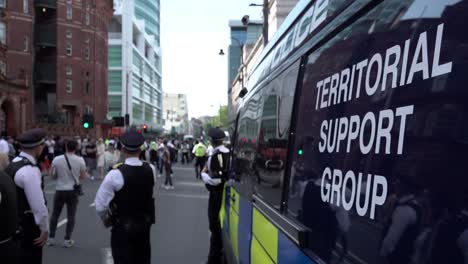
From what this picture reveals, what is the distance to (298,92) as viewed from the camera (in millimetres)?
2902

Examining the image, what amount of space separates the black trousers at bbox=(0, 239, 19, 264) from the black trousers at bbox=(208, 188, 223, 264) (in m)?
3.21

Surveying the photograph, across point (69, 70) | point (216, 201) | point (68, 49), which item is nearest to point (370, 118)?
point (216, 201)

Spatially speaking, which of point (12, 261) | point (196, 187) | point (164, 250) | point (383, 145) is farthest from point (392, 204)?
point (196, 187)

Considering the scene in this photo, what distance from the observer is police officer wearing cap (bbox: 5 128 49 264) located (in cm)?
460

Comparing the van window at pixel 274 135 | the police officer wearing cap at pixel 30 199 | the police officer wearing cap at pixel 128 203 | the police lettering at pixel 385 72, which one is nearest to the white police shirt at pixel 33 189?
the police officer wearing cap at pixel 30 199

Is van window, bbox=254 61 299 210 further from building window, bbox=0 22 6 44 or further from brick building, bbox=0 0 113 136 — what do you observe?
brick building, bbox=0 0 113 136

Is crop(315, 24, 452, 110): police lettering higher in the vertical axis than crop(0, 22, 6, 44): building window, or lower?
lower

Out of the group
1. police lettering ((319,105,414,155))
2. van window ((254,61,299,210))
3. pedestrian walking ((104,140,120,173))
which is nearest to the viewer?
police lettering ((319,105,414,155))

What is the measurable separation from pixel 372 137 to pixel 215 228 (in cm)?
525

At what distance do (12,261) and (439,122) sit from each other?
10.8 feet

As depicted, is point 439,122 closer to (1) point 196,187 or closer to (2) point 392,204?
(2) point 392,204

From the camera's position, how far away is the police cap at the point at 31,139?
4840 mm

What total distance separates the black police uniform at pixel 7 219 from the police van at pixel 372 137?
1749 mm

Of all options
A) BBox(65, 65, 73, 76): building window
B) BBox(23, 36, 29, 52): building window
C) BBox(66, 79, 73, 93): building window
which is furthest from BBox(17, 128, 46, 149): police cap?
BBox(65, 65, 73, 76): building window
